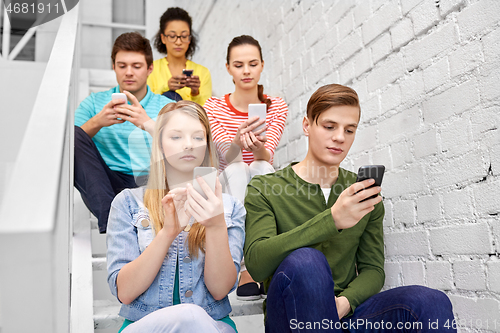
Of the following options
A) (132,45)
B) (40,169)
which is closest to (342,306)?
→ (40,169)

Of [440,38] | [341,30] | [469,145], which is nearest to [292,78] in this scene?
[341,30]

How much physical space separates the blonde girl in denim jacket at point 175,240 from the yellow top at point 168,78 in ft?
4.10

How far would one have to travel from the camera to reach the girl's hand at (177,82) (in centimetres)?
227

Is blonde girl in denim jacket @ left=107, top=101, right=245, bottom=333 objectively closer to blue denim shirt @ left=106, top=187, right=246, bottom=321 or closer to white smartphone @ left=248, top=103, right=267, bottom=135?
blue denim shirt @ left=106, top=187, right=246, bottom=321

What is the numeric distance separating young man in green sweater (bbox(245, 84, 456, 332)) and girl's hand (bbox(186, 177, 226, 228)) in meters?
0.16

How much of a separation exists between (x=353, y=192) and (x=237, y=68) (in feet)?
3.24

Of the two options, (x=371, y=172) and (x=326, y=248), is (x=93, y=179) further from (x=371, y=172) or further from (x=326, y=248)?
(x=371, y=172)

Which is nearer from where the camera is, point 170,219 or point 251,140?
point 170,219

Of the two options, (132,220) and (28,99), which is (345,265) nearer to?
(132,220)

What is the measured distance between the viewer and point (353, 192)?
38.1 inches

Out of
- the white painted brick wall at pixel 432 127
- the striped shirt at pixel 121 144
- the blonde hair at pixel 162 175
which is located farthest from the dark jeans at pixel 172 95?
the blonde hair at pixel 162 175

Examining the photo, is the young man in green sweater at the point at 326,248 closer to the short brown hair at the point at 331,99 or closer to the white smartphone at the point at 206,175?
the short brown hair at the point at 331,99

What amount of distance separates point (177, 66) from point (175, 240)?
162 centimetres

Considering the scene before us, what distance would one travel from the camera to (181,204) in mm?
954
